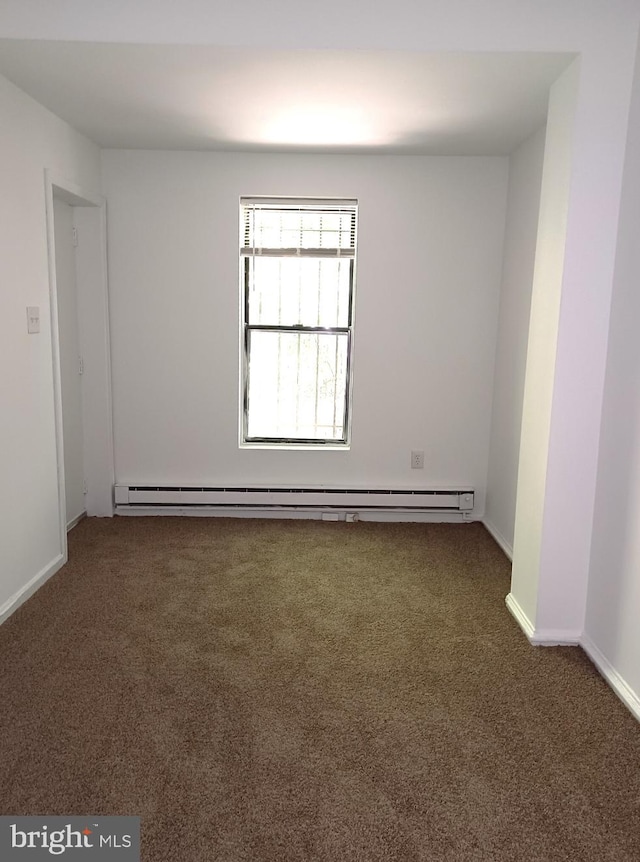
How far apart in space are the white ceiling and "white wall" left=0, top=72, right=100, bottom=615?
8.5 inches

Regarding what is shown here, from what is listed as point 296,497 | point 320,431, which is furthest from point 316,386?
point 296,497

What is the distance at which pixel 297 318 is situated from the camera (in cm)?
458

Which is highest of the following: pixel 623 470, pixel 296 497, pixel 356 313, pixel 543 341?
pixel 356 313

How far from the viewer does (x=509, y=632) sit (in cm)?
307

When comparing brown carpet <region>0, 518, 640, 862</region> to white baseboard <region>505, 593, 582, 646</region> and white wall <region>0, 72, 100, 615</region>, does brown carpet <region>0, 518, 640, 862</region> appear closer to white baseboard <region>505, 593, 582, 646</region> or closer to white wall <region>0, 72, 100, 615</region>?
white baseboard <region>505, 593, 582, 646</region>

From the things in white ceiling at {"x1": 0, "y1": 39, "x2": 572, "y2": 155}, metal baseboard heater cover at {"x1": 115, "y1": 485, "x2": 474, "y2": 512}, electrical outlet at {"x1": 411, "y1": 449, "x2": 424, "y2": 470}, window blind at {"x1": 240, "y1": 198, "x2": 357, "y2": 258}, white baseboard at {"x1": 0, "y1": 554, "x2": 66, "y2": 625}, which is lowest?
white baseboard at {"x1": 0, "y1": 554, "x2": 66, "y2": 625}

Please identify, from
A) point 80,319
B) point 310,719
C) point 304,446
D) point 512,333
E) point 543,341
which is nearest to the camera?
point 310,719

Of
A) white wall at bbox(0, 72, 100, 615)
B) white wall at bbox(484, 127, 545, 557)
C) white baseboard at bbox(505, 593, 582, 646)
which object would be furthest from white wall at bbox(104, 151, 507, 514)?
white baseboard at bbox(505, 593, 582, 646)

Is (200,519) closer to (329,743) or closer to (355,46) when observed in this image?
(329,743)

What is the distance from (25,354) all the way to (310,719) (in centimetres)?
217

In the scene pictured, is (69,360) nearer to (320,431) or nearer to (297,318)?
(297,318)

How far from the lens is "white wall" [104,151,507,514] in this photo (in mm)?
4363

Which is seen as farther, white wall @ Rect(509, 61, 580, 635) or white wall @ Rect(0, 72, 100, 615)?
white wall @ Rect(0, 72, 100, 615)

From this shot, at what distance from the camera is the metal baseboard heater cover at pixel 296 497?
4.63 m
